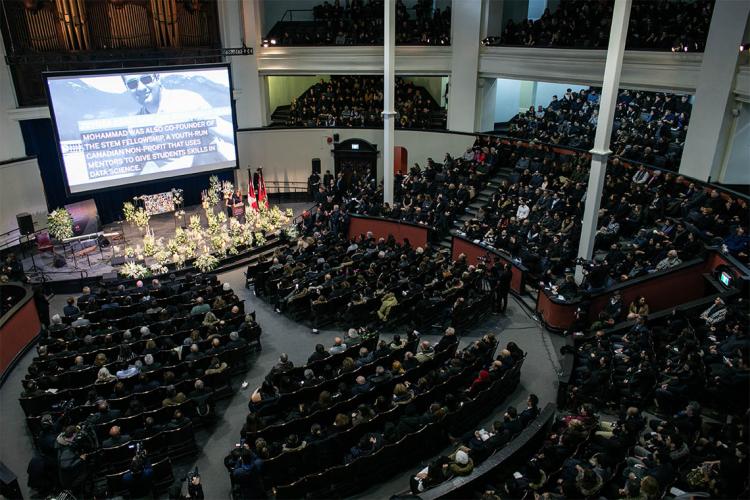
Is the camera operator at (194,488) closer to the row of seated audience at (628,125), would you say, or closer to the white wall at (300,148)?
the row of seated audience at (628,125)

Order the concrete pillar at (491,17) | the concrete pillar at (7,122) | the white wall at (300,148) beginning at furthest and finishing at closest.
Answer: the white wall at (300,148) → the concrete pillar at (491,17) → the concrete pillar at (7,122)

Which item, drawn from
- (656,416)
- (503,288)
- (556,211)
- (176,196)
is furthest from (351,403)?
(176,196)

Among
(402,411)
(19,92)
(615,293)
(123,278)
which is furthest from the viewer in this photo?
(19,92)

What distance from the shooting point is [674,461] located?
27.2 feet

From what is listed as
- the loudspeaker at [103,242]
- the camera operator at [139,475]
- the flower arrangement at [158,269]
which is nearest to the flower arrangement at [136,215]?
the loudspeaker at [103,242]

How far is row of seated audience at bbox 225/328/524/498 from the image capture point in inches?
349

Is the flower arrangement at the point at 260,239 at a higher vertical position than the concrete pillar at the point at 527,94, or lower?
lower

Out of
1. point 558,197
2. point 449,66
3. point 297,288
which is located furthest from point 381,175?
point 297,288

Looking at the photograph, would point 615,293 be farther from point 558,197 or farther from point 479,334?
point 558,197

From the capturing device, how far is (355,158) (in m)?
26.0

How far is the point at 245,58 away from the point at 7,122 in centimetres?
1006

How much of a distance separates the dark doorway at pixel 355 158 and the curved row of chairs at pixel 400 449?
637 inches

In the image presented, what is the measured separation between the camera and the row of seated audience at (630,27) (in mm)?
16647

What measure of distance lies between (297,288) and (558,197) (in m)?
8.61
